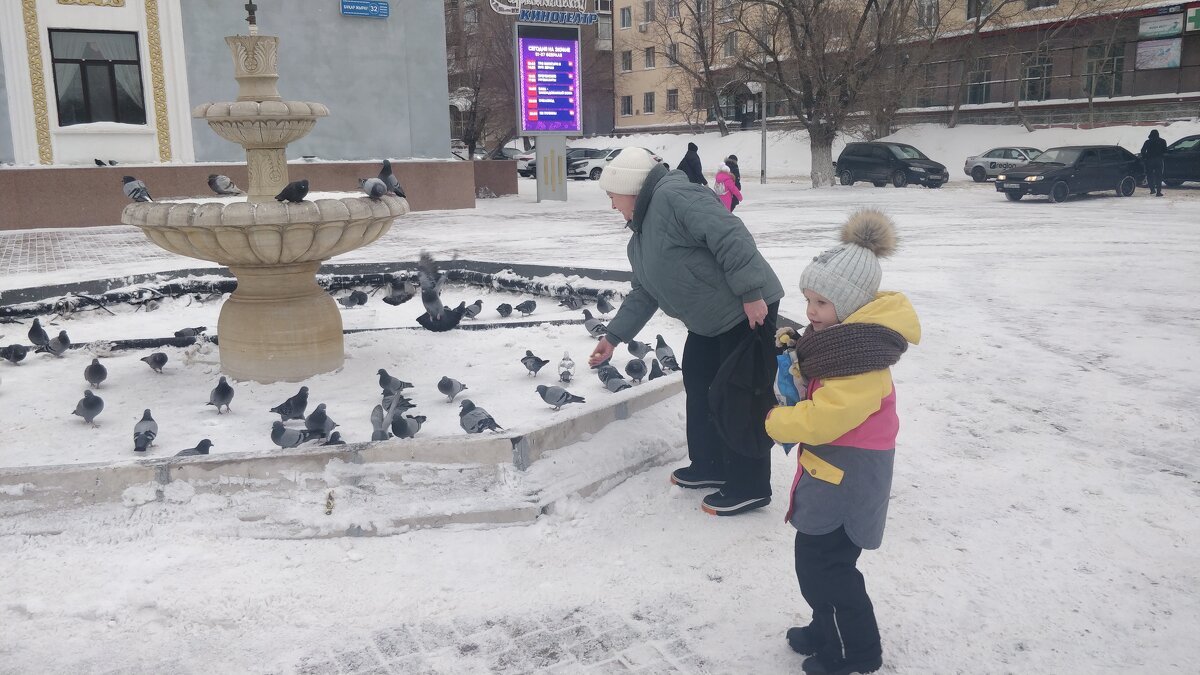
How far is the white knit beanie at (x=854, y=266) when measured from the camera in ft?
9.06

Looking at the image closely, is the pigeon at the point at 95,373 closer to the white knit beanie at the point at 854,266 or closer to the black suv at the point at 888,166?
the white knit beanie at the point at 854,266

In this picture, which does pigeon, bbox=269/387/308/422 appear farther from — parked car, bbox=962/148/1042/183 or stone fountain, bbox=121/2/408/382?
parked car, bbox=962/148/1042/183

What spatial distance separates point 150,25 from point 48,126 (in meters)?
2.90

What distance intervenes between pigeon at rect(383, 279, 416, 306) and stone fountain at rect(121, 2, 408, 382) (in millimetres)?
2525

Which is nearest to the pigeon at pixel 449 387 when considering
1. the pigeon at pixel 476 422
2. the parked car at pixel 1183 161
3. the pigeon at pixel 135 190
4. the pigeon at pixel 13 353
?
the pigeon at pixel 476 422

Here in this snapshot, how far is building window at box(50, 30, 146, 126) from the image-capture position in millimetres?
18219

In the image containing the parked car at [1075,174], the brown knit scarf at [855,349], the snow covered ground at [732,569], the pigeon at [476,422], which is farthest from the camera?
the parked car at [1075,174]

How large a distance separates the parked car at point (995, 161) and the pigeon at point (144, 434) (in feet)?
93.6

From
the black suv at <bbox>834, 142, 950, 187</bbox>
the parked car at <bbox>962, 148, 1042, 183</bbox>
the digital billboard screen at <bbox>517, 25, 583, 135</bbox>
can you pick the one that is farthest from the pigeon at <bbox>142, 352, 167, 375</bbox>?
the parked car at <bbox>962, 148, 1042, 183</bbox>

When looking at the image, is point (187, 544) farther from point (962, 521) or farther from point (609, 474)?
point (962, 521)

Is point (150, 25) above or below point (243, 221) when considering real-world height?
above

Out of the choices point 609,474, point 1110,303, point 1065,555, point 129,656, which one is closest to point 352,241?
point 609,474

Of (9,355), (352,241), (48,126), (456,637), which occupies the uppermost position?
(48,126)

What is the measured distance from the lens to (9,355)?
6.18 metres
